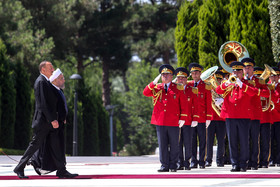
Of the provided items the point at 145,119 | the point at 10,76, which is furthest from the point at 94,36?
the point at 10,76

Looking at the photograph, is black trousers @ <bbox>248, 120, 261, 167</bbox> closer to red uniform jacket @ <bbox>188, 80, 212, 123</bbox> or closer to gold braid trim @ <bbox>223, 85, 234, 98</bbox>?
gold braid trim @ <bbox>223, 85, 234, 98</bbox>

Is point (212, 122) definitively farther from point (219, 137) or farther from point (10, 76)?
point (10, 76)

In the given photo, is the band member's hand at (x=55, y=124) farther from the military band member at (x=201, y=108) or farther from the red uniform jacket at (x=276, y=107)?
the red uniform jacket at (x=276, y=107)

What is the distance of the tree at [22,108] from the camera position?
25.8m

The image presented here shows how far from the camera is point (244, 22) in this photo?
16.4 m

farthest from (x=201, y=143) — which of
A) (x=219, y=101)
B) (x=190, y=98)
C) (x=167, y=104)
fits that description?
(x=167, y=104)

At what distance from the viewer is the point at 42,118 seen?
962 centimetres

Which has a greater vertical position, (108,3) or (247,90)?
(108,3)

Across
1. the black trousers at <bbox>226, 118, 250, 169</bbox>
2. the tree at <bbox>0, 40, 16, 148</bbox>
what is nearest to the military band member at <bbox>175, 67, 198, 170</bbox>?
the black trousers at <bbox>226, 118, 250, 169</bbox>

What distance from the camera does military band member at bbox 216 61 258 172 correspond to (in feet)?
36.8

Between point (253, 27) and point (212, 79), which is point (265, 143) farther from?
point (253, 27)

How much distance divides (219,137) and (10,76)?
13542 millimetres

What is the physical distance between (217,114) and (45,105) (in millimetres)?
5247

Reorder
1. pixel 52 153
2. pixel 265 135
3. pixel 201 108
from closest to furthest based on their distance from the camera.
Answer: pixel 52 153 → pixel 201 108 → pixel 265 135
